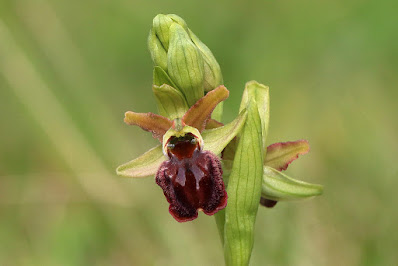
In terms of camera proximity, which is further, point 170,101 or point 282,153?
point 282,153

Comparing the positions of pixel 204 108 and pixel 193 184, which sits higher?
pixel 204 108

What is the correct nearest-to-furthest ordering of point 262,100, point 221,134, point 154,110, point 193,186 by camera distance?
point 193,186
point 221,134
point 262,100
point 154,110

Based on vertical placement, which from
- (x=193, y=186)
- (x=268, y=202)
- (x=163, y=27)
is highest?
(x=163, y=27)

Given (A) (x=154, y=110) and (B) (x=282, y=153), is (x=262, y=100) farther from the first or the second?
(A) (x=154, y=110)

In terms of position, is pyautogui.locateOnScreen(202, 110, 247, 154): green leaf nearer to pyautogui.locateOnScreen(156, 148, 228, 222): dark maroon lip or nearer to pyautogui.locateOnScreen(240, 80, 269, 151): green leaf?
pyautogui.locateOnScreen(156, 148, 228, 222): dark maroon lip

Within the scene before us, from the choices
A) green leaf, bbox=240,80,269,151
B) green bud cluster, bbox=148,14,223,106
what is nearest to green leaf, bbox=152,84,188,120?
green bud cluster, bbox=148,14,223,106

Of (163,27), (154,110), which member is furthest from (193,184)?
(154,110)
